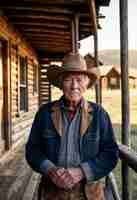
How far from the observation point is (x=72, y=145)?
9.68ft

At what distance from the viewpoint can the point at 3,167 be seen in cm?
771

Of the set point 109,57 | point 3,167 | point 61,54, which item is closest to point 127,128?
point 3,167

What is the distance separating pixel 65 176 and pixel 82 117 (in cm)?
37

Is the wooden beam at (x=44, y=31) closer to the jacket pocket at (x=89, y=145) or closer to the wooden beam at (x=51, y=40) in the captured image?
the wooden beam at (x=51, y=40)

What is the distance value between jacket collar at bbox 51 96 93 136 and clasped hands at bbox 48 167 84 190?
0.22 m

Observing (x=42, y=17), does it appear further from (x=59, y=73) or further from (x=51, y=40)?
(x=59, y=73)

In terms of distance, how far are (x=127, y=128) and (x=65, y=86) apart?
93 cm

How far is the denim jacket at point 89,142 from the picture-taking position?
9.69ft

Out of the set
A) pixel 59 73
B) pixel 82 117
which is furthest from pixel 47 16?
pixel 82 117

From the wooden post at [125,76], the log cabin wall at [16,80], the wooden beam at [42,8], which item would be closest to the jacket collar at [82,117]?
the wooden post at [125,76]

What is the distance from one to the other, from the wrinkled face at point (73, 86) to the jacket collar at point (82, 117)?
0.08 m

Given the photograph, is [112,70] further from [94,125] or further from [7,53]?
[94,125]

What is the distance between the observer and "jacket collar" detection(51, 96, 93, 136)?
9.72 ft

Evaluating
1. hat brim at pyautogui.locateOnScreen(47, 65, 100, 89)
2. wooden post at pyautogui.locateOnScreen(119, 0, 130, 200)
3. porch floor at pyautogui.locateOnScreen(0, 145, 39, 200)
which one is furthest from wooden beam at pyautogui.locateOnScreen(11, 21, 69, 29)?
hat brim at pyautogui.locateOnScreen(47, 65, 100, 89)
